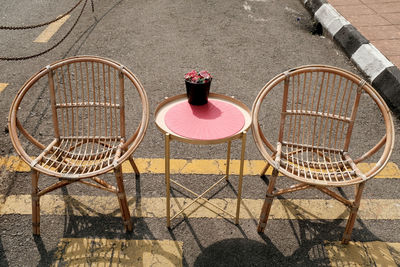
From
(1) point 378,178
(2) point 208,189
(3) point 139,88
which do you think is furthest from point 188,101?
(1) point 378,178

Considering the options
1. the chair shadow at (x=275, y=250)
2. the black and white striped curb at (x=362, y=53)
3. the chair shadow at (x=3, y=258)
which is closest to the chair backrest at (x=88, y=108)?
the chair shadow at (x=3, y=258)

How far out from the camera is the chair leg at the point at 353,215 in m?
2.74

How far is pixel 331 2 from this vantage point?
6945 mm

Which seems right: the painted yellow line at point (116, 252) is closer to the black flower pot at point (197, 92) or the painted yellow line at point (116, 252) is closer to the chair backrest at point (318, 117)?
the black flower pot at point (197, 92)

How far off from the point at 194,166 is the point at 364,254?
1.64m

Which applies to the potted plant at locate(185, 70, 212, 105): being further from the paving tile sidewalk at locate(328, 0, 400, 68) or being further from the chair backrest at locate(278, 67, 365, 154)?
the paving tile sidewalk at locate(328, 0, 400, 68)

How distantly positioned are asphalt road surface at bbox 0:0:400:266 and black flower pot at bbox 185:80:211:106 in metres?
0.82

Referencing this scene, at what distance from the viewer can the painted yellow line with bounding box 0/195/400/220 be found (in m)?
3.17

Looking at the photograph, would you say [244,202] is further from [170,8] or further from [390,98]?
[170,8]

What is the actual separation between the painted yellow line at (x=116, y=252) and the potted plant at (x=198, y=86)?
112cm

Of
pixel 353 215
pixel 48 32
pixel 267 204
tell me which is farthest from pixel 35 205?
pixel 48 32

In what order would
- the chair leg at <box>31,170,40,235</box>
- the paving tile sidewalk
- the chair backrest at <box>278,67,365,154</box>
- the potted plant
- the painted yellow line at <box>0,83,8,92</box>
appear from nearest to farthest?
the chair leg at <box>31,170,40,235</box>, the potted plant, the chair backrest at <box>278,67,365,154</box>, the painted yellow line at <box>0,83,8,92</box>, the paving tile sidewalk

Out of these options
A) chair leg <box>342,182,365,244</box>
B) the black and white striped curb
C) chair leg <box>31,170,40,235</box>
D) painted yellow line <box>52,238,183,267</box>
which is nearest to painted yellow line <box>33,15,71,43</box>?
chair leg <box>31,170,40,235</box>

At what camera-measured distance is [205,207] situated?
328 cm
